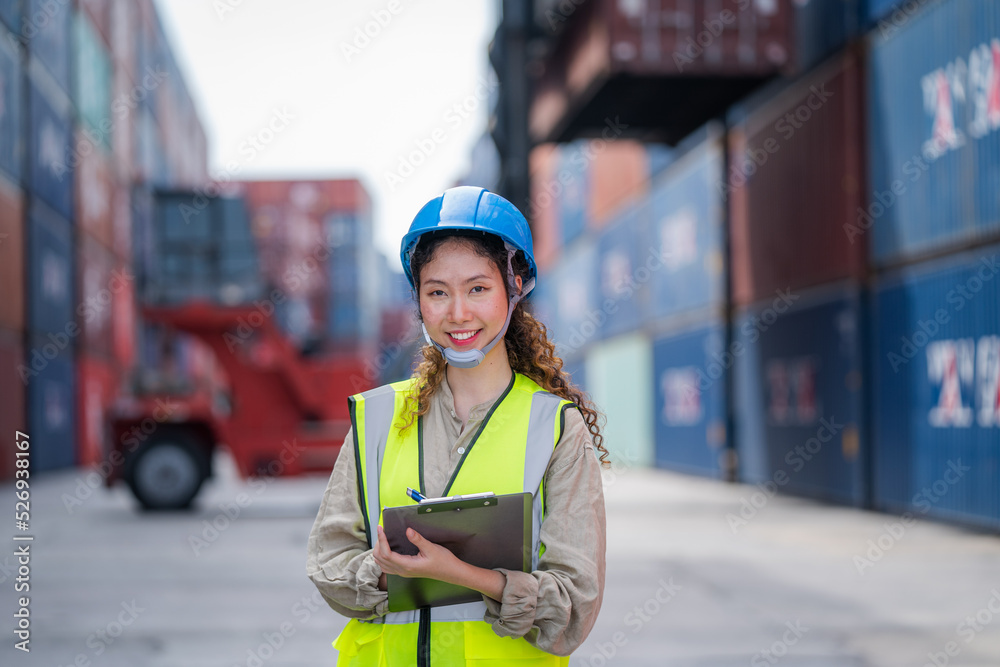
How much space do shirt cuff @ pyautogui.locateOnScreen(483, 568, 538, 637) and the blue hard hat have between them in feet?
2.01

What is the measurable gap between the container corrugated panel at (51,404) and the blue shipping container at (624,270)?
12.7 metres

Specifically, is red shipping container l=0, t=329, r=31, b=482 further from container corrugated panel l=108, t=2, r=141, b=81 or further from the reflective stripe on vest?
the reflective stripe on vest

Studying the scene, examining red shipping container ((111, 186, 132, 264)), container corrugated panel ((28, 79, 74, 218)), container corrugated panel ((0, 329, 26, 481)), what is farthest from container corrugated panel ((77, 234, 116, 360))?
container corrugated panel ((0, 329, 26, 481))

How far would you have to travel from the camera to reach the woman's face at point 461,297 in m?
2.01

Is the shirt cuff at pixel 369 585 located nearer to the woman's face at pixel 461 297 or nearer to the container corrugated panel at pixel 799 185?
the woman's face at pixel 461 297

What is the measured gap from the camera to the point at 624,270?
24.6 metres

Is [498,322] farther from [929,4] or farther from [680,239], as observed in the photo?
[680,239]

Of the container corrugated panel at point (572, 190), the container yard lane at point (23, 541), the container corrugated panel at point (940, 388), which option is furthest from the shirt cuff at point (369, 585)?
the container corrugated panel at point (572, 190)

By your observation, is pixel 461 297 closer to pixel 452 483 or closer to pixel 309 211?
pixel 452 483

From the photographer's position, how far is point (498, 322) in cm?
203

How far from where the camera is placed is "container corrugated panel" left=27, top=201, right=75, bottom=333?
844 inches

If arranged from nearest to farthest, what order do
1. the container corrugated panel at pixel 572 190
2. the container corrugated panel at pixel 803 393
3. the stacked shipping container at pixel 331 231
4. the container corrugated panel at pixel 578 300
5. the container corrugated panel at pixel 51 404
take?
the container corrugated panel at pixel 803 393
the container corrugated panel at pixel 51 404
the container corrugated panel at pixel 578 300
the container corrugated panel at pixel 572 190
the stacked shipping container at pixel 331 231

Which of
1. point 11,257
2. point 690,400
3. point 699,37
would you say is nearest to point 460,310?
point 699,37

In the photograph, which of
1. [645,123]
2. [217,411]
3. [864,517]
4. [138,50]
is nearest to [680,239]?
[645,123]
